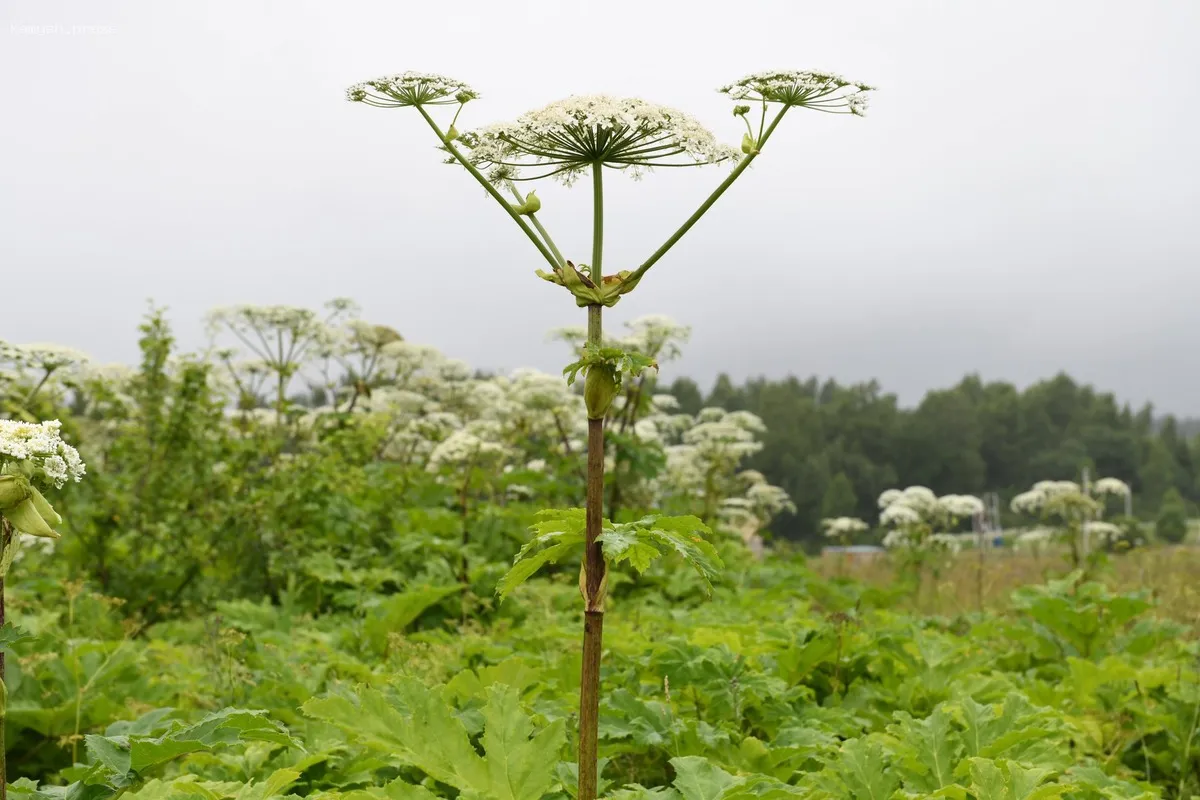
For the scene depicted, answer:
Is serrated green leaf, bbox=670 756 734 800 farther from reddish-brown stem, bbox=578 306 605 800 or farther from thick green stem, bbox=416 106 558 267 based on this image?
thick green stem, bbox=416 106 558 267

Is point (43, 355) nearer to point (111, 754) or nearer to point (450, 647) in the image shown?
point (450, 647)

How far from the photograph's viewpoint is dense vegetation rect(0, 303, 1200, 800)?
233 centimetres

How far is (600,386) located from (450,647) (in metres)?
2.97

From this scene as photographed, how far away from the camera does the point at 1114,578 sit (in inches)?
369

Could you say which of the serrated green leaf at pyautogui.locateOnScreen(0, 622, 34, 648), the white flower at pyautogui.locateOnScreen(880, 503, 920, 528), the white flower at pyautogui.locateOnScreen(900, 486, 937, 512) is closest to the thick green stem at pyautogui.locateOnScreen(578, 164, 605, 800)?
the serrated green leaf at pyautogui.locateOnScreen(0, 622, 34, 648)

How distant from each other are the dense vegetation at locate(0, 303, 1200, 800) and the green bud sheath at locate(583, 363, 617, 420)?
0.72 metres

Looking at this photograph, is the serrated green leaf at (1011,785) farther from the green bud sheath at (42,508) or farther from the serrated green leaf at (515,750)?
the green bud sheath at (42,508)

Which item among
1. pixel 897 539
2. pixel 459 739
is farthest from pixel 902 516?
pixel 459 739

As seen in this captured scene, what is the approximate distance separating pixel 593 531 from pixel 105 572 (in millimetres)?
6665

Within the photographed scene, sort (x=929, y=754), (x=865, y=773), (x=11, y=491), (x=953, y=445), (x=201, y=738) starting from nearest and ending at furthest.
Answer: (x=11, y=491)
(x=201, y=738)
(x=865, y=773)
(x=929, y=754)
(x=953, y=445)

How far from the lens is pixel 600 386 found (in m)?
2.01

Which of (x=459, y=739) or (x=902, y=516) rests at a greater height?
(x=459, y=739)

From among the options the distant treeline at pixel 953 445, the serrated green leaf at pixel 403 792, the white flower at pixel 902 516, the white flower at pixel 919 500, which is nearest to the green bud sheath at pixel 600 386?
the serrated green leaf at pixel 403 792

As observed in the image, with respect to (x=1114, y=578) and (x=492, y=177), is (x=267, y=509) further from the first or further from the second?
(x=1114, y=578)
